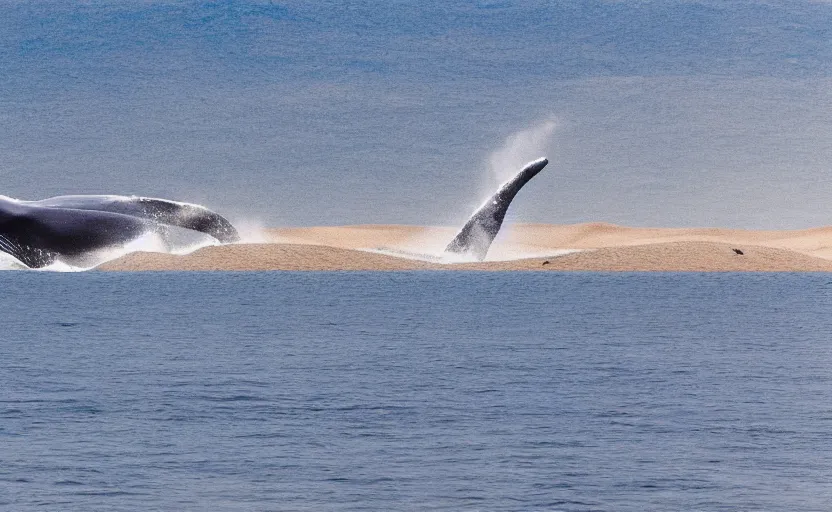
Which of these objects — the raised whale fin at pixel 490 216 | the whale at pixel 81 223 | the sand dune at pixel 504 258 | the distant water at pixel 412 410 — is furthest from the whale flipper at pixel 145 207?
the distant water at pixel 412 410

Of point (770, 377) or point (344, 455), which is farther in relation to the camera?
point (770, 377)

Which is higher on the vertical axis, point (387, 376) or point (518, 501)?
point (387, 376)

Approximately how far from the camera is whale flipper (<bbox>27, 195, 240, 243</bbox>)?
237ft

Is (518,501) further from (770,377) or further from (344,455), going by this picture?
(770,377)

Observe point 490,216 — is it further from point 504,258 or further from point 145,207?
point 145,207

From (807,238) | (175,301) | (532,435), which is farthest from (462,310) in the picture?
(807,238)

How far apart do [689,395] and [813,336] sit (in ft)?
52.9

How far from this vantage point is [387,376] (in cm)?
2872

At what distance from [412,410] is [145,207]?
5261cm

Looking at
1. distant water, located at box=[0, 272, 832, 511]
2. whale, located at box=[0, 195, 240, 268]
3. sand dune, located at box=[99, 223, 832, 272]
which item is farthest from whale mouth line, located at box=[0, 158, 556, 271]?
distant water, located at box=[0, 272, 832, 511]

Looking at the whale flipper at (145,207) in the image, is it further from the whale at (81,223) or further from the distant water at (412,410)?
the distant water at (412,410)

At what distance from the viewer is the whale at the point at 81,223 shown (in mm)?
70438

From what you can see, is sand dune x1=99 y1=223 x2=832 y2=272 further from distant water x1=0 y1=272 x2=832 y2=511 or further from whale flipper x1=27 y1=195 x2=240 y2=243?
distant water x1=0 y1=272 x2=832 y2=511

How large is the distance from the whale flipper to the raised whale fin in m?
17.3
